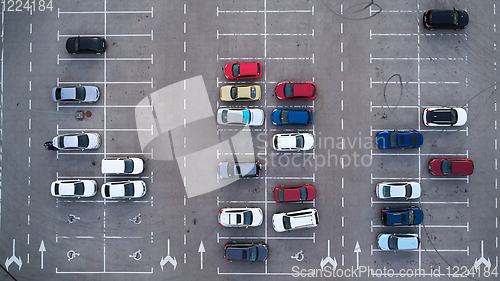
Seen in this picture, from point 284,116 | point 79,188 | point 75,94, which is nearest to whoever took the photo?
point 284,116

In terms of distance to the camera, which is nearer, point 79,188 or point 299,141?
point 299,141

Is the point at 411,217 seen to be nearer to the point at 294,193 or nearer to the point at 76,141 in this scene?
the point at 294,193

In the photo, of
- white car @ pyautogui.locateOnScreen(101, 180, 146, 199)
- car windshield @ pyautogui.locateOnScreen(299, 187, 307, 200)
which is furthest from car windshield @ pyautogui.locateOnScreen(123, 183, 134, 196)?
car windshield @ pyautogui.locateOnScreen(299, 187, 307, 200)

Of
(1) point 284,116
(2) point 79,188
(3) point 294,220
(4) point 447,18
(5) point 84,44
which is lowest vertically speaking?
(3) point 294,220

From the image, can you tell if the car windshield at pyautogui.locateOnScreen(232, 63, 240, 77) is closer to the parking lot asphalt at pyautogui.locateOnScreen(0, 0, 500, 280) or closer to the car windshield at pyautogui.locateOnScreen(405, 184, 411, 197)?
the parking lot asphalt at pyautogui.locateOnScreen(0, 0, 500, 280)

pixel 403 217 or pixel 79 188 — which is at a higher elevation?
pixel 79 188

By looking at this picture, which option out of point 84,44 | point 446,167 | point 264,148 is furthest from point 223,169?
point 446,167
